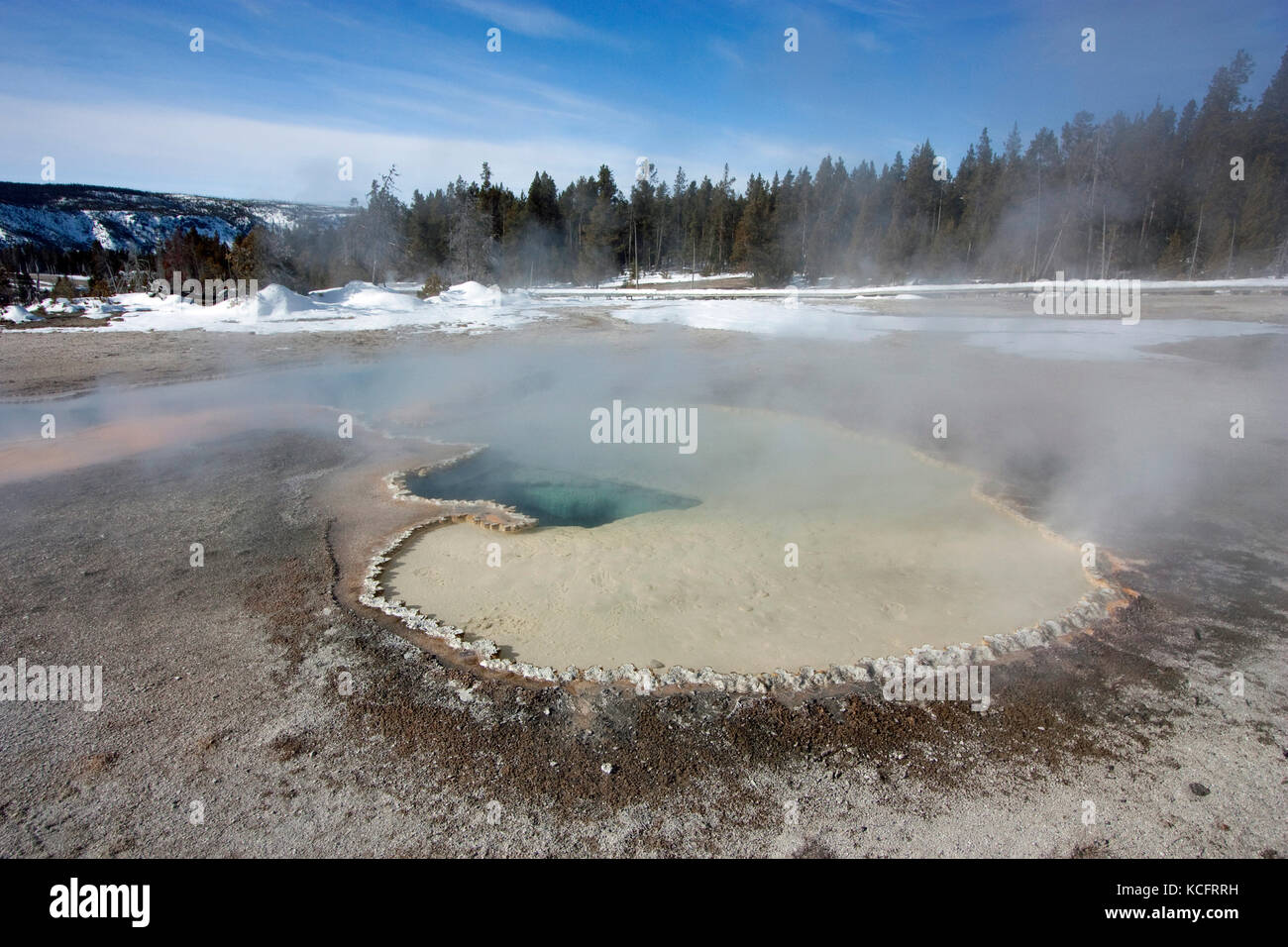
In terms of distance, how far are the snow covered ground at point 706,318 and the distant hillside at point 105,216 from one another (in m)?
77.0

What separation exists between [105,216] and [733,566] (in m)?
141

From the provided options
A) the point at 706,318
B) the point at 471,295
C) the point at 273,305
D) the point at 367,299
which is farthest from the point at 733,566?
the point at 471,295

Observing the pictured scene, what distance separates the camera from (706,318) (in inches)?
995

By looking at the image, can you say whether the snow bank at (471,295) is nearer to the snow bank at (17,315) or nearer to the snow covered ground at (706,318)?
the snow covered ground at (706,318)

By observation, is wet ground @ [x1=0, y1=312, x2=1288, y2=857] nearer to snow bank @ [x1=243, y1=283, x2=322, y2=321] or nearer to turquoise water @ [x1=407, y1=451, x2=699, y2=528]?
turquoise water @ [x1=407, y1=451, x2=699, y2=528]

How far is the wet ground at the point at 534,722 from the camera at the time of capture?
11.0 ft

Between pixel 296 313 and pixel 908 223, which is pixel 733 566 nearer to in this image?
pixel 296 313

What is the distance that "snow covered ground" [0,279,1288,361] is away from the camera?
18812mm

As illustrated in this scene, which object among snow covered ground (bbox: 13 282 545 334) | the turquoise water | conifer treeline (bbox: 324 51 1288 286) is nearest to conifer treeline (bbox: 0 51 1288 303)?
conifer treeline (bbox: 324 51 1288 286)

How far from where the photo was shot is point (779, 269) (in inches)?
1612

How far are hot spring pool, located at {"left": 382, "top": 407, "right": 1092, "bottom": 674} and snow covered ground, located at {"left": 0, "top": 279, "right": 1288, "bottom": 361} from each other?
1159 centimetres
